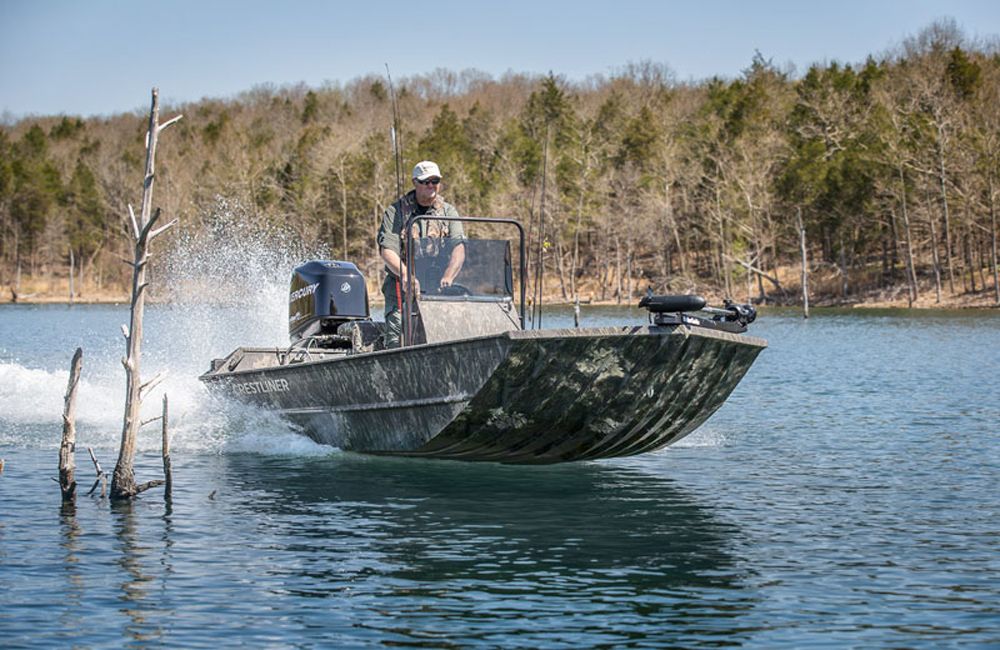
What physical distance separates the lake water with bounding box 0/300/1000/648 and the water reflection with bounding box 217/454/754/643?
0.03 metres

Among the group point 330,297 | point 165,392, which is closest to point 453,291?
point 330,297

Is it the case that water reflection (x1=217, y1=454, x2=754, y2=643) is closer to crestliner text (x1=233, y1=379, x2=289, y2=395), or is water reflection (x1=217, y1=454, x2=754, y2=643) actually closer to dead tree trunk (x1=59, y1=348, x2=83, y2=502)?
crestliner text (x1=233, y1=379, x2=289, y2=395)

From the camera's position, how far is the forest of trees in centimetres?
7250

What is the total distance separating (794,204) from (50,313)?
142 feet

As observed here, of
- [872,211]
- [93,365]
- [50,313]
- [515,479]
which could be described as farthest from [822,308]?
[515,479]

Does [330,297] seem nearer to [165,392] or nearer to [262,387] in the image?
[262,387]

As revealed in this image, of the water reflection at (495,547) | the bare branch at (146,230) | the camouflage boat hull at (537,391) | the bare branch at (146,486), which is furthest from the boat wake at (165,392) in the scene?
the bare branch at (146,230)

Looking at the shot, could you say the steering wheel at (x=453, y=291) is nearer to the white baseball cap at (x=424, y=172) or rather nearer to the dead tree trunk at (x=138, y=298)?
the white baseball cap at (x=424, y=172)

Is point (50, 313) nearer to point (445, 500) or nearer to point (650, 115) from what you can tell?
point (650, 115)

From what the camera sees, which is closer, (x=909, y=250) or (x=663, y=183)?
(x=909, y=250)

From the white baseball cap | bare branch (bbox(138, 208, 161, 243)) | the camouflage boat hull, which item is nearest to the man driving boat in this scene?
the white baseball cap

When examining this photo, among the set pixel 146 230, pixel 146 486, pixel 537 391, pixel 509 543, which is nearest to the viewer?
pixel 509 543

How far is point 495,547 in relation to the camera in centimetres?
1047

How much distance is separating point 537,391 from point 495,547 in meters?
1.91
